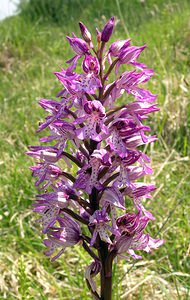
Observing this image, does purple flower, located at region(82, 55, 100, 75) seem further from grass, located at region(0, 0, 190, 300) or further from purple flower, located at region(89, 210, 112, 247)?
grass, located at region(0, 0, 190, 300)

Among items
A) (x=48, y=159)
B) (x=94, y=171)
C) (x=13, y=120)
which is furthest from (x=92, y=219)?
(x=13, y=120)

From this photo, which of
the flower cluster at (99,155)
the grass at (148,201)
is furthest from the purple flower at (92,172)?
the grass at (148,201)

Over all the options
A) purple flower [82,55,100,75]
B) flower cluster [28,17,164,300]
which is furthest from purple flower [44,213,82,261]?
purple flower [82,55,100,75]

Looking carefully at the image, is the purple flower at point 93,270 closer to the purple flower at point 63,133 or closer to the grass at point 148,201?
the grass at point 148,201

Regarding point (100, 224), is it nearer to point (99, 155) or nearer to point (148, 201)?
point (99, 155)

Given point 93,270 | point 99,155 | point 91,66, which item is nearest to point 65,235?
point 93,270
